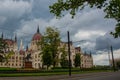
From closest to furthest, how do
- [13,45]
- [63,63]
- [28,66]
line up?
[28,66] < [63,63] < [13,45]

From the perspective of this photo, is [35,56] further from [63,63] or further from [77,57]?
[63,63]

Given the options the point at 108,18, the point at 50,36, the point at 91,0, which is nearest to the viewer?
the point at 91,0

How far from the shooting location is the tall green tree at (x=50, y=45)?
8600 cm

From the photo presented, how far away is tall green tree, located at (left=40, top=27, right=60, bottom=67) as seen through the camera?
3386 inches

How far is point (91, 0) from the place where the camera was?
1283 cm

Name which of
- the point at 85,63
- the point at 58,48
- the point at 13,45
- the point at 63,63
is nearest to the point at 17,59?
the point at 13,45

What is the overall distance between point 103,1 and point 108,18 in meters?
5.40

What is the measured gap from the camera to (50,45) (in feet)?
283

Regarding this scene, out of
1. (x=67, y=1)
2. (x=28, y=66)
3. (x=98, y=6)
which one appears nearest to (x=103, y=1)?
(x=98, y=6)

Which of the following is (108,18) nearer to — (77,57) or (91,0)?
(91,0)

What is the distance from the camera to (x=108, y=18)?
1830 cm

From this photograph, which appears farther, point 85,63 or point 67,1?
point 85,63

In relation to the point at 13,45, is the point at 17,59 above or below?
below

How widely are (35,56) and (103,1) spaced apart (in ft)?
499
